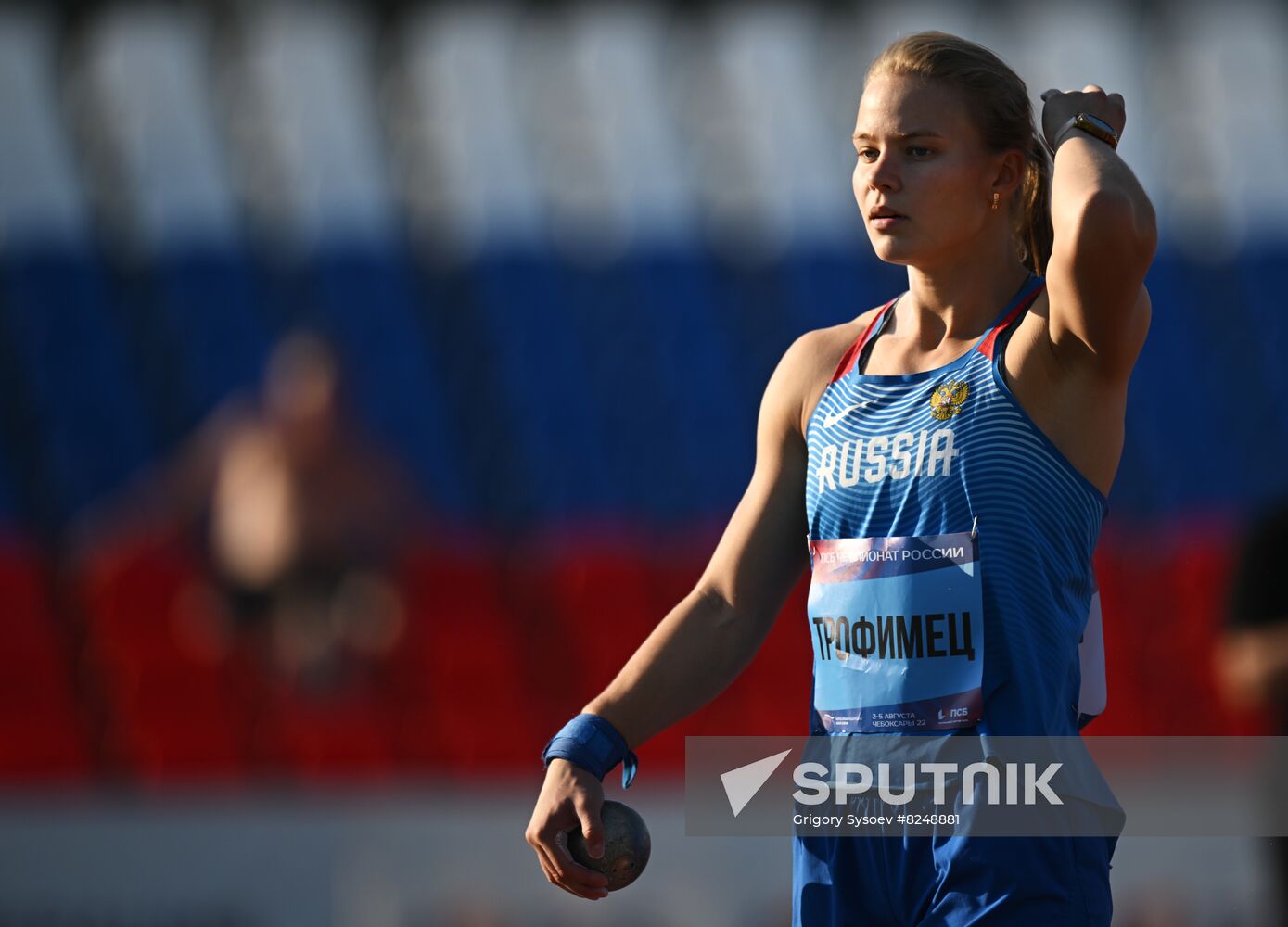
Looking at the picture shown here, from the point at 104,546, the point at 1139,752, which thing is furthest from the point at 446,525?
the point at 1139,752

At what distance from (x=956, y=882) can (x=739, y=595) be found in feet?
2.05

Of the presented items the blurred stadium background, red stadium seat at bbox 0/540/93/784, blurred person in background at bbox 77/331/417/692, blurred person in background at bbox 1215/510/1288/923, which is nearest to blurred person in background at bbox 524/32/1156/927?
blurred person in background at bbox 1215/510/1288/923

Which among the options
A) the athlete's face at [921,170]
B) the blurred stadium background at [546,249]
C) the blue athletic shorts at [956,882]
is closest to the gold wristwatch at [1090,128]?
the athlete's face at [921,170]

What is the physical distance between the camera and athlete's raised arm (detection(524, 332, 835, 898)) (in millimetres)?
2629

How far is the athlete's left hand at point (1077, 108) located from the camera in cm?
252

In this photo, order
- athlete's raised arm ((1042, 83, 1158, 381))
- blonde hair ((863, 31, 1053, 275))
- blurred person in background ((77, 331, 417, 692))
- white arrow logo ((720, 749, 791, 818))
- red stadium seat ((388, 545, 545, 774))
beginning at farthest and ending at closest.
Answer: red stadium seat ((388, 545, 545, 774))
blurred person in background ((77, 331, 417, 692))
white arrow logo ((720, 749, 791, 818))
blonde hair ((863, 31, 1053, 275))
athlete's raised arm ((1042, 83, 1158, 381))

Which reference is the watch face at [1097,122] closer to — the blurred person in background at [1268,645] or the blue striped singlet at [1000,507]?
the blue striped singlet at [1000,507]

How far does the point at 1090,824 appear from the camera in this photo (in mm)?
2402

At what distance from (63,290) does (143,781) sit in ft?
16.3

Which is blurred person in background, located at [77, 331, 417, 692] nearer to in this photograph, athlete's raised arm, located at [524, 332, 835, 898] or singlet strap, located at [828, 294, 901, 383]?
athlete's raised arm, located at [524, 332, 835, 898]

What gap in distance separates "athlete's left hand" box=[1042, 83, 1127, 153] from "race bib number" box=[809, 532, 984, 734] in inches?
26.6

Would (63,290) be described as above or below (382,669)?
above

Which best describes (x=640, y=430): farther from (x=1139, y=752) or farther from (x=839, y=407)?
(x=839, y=407)

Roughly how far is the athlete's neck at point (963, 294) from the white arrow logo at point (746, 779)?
83cm
